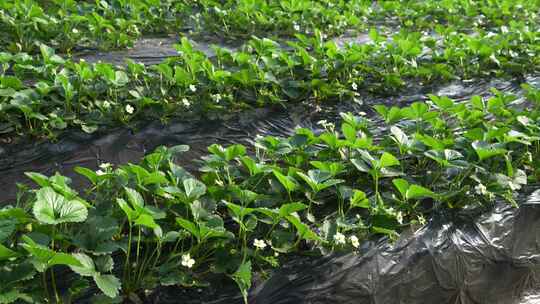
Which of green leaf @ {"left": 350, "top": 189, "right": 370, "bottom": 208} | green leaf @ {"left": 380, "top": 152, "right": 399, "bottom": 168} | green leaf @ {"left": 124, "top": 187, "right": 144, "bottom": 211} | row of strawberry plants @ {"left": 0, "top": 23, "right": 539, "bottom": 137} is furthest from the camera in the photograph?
row of strawberry plants @ {"left": 0, "top": 23, "right": 539, "bottom": 137}

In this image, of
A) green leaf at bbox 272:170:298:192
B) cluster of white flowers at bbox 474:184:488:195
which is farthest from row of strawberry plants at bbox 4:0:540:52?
cluster of white flowers at bbox 474:184:488:195

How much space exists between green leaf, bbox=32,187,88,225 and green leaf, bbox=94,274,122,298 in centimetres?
20

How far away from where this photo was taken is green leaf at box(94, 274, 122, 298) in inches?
60.3

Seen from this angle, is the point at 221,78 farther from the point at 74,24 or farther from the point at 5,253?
the point at 5,253

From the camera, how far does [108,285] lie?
1564 millimetres

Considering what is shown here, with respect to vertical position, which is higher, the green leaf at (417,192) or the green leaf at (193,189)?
the green leaf at (193,189)

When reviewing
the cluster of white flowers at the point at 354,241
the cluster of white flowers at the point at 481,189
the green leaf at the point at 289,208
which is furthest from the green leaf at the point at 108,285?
the cluster of white flowers at the point at 481,189

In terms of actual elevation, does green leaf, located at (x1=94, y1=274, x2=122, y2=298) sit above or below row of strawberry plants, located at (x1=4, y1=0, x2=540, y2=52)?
above

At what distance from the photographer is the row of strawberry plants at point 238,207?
1674 millimetres

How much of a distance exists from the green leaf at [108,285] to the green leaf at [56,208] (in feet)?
0.65

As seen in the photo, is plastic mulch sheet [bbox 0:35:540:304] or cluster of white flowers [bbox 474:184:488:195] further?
cluster of white flowers [bbox 474:184:488:195]

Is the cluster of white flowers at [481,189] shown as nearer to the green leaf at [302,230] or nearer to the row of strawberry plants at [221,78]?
the green leaf at [302,230]

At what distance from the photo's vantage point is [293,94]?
3.53 m

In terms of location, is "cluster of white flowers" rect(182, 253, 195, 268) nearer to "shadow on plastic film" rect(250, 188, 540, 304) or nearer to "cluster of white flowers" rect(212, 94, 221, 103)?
"shadow on plastic film" rect(250, 188, 540, 304)
